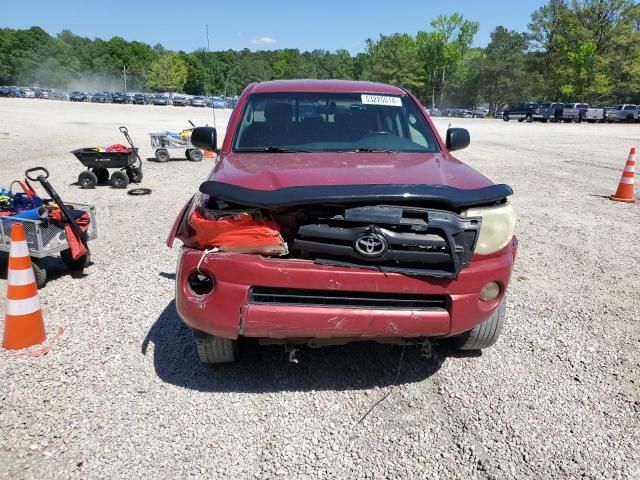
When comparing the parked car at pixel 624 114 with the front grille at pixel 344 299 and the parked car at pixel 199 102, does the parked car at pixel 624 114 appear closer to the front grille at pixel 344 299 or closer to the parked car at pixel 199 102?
the parked car at pixel 199 102

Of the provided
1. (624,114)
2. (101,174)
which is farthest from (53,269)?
(624,114)

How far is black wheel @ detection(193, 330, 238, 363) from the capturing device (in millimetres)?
3064

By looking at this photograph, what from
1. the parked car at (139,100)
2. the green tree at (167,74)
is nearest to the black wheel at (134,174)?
the parked car at (139,100)

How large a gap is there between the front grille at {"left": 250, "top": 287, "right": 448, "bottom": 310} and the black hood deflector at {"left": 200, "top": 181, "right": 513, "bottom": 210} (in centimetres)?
47

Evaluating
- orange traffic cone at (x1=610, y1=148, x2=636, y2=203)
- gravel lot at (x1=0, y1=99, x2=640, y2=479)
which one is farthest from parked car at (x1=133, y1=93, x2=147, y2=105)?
gravel lot at (x1=0, y1=99, x2=640, y2=479)

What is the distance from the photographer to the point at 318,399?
310 cm

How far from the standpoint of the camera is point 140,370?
11.0 feet

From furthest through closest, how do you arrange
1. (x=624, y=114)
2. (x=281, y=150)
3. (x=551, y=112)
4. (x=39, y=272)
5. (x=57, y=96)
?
(x=57, y=96) < (x=624, y=114) < (x=551, y=112) < (x=39, y=272) < (x=281, y=150)

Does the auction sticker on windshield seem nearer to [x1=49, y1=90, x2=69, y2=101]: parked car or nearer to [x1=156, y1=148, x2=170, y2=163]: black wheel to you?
[x1=156, y1=148, x2=170, y2=163]: black wheel

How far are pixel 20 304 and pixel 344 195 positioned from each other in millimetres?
2451

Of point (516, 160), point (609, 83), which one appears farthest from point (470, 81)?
point (516, 160)

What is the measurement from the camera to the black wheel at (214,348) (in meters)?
3.06

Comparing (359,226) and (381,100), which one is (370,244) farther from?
(381,100)

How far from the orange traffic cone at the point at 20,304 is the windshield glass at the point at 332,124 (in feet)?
5.54
